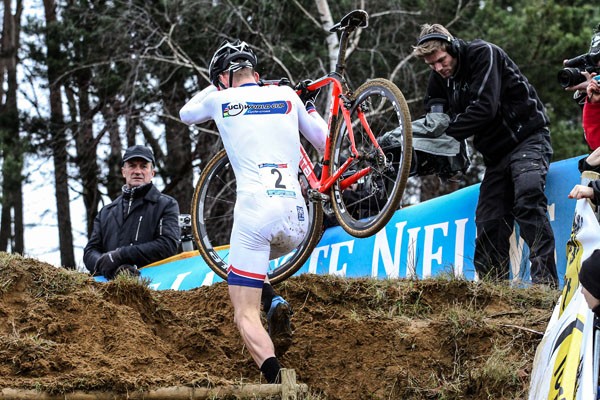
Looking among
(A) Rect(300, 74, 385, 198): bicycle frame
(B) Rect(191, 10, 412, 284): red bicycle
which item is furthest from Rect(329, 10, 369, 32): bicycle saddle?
(A) Rect(300, 74, 385, 198): bicycle frame

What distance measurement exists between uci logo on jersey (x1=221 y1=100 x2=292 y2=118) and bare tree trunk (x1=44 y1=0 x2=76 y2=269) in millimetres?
12836

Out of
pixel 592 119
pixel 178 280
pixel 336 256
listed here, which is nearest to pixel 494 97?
pixel 592 119

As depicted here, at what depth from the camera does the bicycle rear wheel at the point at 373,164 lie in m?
6.20

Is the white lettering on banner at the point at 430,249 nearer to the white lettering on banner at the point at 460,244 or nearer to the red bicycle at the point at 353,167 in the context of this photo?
the white lettering on banner at the point at 460,244

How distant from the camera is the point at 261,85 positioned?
6605mm

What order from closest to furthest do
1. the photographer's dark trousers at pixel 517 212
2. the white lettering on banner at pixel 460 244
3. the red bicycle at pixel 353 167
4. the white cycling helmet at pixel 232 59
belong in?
the red bicycle at pixel 353 167, the white cycling helmet at pixel 232 59, the photographer's dark trousers at pixel 517 212, the white lettering on banner at pixel 460 244

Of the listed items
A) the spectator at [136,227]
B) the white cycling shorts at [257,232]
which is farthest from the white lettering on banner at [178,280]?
the white cycling shorts at [257,232]

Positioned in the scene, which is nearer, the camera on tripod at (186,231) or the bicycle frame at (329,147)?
the bicycle frame at (329,147)

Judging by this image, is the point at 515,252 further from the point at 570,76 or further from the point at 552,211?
the point at 570,76

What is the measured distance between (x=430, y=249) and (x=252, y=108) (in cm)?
301

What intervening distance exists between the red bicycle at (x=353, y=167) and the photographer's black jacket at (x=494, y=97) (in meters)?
0.85

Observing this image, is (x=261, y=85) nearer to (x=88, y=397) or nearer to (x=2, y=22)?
(x=88, y=397)

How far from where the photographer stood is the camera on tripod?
9.88 metres

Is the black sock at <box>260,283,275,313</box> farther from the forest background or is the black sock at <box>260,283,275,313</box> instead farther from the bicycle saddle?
the forest background
